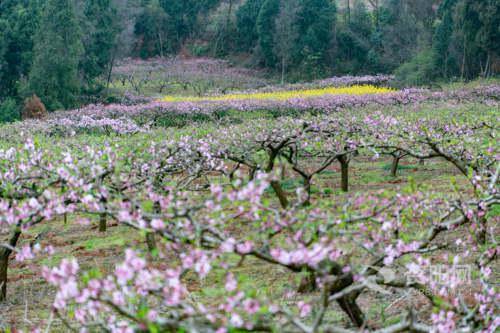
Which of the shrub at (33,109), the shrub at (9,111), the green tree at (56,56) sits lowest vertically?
the shrub at (9,111)

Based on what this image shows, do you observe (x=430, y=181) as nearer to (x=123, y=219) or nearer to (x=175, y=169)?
(x=175, y=169)

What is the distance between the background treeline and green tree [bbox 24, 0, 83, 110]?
1.8 inches

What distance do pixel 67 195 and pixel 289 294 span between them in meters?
2.23

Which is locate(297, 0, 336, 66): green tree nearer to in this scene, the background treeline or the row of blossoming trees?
the background treeline

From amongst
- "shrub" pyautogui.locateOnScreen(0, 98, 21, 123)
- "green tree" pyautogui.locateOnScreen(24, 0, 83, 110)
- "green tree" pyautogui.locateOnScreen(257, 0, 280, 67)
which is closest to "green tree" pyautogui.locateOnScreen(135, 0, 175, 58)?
"green tree" pyautogui.locateOnScreen(257, 0, 280, 67)

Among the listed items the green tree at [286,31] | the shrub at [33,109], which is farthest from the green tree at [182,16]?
the shrub at [33,109]

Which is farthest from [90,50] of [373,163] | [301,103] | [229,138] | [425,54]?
[229,138]

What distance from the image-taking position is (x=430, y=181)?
39.5 feet

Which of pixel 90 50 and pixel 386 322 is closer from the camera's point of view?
pixel 386 322

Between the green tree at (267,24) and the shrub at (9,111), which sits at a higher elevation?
the green tree at (267,24)

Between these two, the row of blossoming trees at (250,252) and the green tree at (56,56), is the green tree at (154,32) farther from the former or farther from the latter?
the row of blossoming trees at (250,252)

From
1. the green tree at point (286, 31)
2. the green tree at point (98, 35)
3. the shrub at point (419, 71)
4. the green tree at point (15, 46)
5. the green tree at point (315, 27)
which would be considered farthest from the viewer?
the green tree at point (315, 27)

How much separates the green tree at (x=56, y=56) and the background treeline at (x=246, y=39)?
5 centimetres

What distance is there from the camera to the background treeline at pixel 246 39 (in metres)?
30.5
